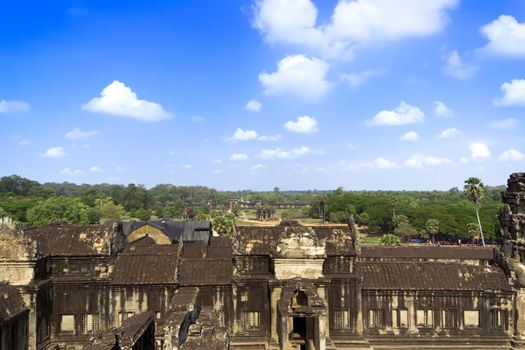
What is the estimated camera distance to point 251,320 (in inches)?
787

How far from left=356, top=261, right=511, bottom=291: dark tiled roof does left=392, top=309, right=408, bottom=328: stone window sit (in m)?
1.20

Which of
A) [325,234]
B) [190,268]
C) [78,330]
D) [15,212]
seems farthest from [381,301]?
[15,212]

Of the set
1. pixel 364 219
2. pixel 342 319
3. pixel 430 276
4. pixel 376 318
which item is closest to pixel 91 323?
pixel 342 319

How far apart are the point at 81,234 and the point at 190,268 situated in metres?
5.92

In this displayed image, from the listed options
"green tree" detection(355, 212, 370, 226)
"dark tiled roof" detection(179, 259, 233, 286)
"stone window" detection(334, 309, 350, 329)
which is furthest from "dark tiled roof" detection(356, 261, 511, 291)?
"green tree" detection(355, 212, 370, 226)

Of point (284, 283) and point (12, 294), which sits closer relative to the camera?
point (12, 294)

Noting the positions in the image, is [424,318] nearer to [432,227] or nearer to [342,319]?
[342,319]

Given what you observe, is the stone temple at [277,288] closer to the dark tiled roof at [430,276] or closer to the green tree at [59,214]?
the dark tiled roof at [430,276]

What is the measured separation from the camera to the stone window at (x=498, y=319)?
20.6 metres

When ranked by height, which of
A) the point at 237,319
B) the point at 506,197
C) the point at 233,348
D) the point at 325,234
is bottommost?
the point at 233,348

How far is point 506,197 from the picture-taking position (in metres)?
22.1

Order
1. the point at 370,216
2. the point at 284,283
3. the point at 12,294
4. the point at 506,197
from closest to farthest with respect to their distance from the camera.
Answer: the point at 12,294, the point at 284,283, the point at 506,197, the point at 370,216

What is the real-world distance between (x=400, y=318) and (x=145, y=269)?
13.1 m

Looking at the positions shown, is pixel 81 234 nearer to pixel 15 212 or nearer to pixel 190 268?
pixel 190 268
